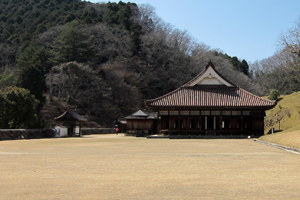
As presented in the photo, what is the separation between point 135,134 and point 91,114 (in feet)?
56.9

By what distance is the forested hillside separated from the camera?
51.7 meters

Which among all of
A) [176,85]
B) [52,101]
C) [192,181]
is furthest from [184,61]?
[192,181]

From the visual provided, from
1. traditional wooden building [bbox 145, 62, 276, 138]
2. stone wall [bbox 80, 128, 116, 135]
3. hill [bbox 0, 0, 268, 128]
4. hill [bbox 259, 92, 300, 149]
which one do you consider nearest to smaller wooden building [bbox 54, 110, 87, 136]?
stone wall [bbox 80, 128, 116, 135]

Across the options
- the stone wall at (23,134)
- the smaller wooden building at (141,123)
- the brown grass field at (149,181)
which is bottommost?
the brown grass field at (149,181)

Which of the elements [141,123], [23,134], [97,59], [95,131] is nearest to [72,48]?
[97,59]

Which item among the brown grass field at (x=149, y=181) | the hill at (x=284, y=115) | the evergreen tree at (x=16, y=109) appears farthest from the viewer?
the hill at (x=284, y=115)

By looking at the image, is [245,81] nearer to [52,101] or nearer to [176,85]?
[176,85]

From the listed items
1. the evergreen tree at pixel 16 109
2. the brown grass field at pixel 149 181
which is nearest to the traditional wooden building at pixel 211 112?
the evergreen tree at pixel 16 109

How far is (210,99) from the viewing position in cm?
3247

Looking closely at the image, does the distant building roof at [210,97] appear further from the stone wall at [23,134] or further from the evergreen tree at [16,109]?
the evergreen tree at [16,109]

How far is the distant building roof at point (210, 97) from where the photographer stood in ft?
103

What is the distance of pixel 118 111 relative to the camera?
2229 inches

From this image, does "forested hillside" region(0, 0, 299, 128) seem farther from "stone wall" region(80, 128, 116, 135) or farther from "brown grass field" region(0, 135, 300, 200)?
"brown grass field" region(0, 135, 300, 200)

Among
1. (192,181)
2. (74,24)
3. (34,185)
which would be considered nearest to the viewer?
(34,185)
